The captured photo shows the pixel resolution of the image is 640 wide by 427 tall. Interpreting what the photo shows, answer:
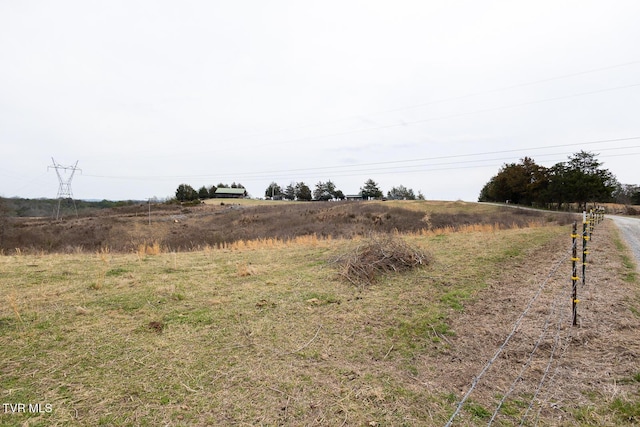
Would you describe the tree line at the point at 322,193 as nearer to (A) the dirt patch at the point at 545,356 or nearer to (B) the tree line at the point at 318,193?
(B) the tree line at the point at 318,193

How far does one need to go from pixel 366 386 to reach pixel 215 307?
10.8ft

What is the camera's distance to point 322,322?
4.98 m

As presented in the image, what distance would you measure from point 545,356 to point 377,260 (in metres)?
4.42

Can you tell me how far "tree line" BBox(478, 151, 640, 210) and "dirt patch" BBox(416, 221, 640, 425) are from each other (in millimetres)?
42476

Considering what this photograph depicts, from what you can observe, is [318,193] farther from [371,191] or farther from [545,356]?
[545,356]

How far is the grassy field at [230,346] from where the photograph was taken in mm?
2895

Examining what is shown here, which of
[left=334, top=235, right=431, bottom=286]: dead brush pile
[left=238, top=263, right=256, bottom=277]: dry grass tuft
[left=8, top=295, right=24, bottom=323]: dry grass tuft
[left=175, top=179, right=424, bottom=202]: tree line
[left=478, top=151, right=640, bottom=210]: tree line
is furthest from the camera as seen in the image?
[left=175, top=179, right=424, bottom=202]: tree line

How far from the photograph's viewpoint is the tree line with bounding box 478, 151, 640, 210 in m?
39.0

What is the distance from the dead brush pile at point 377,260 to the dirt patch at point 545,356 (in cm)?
217

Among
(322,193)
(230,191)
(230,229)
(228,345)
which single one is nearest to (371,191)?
(322,193)

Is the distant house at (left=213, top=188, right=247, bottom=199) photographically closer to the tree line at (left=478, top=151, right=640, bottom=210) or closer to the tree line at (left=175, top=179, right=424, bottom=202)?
the tree line at (left=175, top=179, right=424, bottom=202)

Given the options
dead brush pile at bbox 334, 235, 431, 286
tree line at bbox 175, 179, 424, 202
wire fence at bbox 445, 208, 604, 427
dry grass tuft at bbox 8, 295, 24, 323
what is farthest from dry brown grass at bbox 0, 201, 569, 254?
tree line at bbox 175, 179, 424, 202

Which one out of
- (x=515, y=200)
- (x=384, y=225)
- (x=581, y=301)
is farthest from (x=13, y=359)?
(x=515, y=200)

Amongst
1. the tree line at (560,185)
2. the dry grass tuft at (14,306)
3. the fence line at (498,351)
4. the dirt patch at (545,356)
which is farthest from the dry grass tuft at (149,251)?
the tree line at (560,185)
